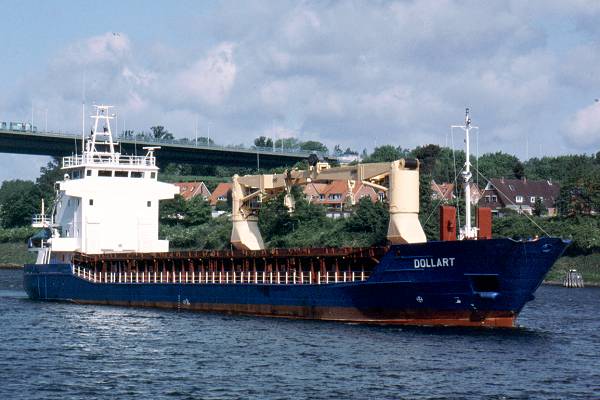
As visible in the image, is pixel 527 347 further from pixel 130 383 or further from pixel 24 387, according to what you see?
pixel 24 387

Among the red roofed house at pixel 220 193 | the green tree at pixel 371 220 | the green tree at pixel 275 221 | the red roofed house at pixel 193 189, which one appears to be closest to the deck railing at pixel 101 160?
the green tree at pixel 371 220

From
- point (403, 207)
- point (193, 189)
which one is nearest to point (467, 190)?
point (403, 207)

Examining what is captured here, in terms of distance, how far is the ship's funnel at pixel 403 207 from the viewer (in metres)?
42.1

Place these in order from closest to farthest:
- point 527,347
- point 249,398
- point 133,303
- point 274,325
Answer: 1. point 249,398
2. point 527,347
3. point 274,325
4. point 133,303

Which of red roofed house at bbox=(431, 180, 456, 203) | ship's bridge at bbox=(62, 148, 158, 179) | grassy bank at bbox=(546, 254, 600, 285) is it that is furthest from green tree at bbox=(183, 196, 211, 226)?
ship's bridge at bbox=(62, 148, 158, 179)

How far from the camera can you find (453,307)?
3984 cm

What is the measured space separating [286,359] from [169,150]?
89.4m

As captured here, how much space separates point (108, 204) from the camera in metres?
58.0

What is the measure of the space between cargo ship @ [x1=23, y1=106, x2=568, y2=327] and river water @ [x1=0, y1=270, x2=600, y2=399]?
128 centimetres

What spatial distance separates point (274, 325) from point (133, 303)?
1367 cm

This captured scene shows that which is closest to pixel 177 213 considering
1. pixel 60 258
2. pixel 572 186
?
pixel 572 186

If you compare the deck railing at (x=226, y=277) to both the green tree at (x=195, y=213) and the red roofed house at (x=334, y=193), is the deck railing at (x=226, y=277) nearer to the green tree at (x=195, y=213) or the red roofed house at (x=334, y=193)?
the green tree at (x=195, y=213)

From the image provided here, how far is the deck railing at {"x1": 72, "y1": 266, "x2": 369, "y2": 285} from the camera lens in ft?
144

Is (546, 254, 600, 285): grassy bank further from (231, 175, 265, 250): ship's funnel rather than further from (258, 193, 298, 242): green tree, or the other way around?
(231, 175, 265, 250): ship's funnel
